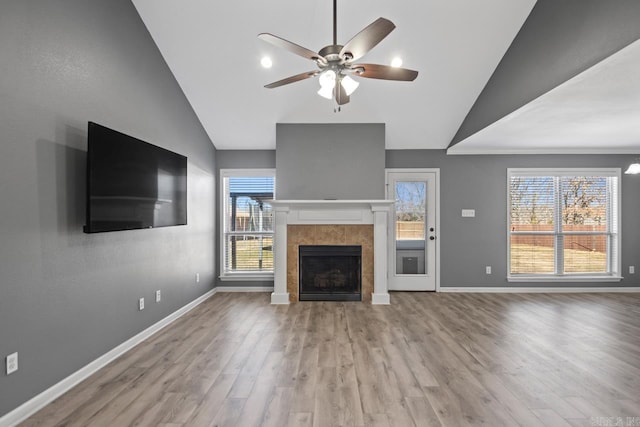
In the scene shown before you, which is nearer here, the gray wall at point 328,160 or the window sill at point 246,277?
the gray wall at point 328,160

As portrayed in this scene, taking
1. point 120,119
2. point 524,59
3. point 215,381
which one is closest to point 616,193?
point 524,59

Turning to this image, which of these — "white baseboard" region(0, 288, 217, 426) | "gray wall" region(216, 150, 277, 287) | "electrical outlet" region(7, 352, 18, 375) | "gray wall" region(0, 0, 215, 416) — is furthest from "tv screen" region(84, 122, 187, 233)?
"gray wall" region(216, 150, 277, 287)

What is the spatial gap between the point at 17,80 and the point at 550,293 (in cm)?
701

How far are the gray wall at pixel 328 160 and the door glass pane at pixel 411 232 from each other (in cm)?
85

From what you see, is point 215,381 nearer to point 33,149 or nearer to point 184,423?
point 184,423

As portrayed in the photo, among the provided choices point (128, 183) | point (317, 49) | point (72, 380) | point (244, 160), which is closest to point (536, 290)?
point (317, 49)

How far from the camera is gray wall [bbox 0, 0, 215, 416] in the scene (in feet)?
6.84

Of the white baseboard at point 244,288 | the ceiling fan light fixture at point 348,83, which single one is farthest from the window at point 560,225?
the ceiling fan light fixture at point 348,83

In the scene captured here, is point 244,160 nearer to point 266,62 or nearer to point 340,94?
point 266,62

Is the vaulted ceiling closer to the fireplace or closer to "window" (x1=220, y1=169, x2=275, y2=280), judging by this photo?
"window" (x1=220, y1=169, x2=275, y2=280)

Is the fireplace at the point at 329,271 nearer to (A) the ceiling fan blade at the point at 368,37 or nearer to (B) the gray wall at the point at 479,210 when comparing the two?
(B) the gray wall at the point at 479,210

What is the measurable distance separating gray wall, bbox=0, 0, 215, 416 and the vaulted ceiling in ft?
2.22

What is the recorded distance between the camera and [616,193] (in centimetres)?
566

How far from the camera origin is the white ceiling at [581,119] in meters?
2.70
